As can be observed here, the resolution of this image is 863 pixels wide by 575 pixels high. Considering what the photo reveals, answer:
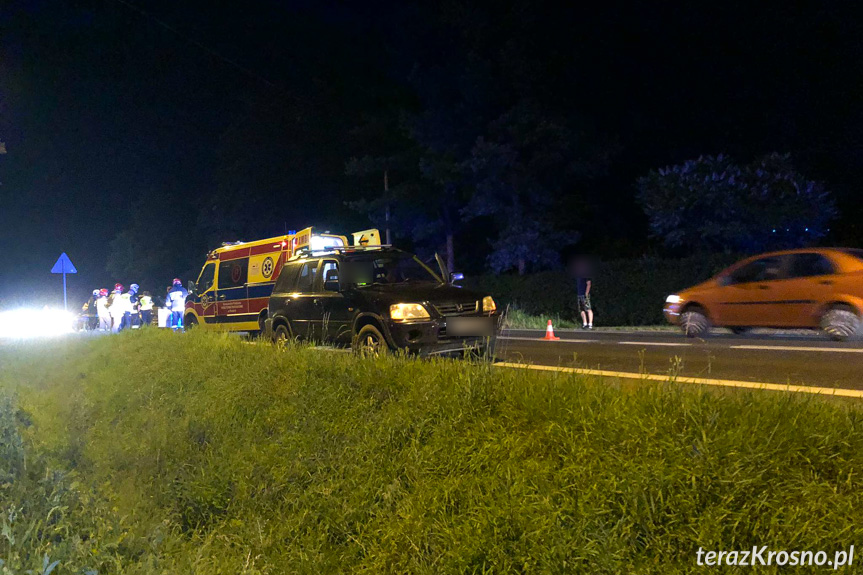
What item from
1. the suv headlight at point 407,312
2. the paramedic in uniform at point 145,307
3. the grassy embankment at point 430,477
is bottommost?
the grassy embankment at point 430,477

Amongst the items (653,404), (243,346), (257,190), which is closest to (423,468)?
(653,404)

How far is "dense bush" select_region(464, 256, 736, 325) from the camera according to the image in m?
16.7

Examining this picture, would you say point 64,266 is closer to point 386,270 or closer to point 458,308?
point 386,270

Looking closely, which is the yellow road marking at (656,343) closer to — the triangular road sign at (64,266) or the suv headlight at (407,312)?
the suv headlight at (407,312)

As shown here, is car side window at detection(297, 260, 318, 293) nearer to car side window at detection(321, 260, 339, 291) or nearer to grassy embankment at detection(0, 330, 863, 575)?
car side window at detection(321, 260, 339, 291)

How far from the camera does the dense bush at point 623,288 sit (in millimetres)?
16703

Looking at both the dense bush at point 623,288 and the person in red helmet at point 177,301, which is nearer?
the dense bush at point 623,288

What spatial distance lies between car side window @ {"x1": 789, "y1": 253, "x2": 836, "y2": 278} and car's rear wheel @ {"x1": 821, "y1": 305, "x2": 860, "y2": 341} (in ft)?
2.10

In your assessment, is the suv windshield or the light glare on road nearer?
the suv windshield

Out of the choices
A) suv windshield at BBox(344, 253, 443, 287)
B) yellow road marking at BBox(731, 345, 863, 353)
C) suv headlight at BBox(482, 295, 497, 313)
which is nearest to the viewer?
suv headlight at BBox(482, 295, 497, 313)

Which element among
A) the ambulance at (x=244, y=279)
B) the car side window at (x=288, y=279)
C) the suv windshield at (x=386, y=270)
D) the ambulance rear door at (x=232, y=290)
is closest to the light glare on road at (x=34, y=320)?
the ambulance at (x=244, y=279)

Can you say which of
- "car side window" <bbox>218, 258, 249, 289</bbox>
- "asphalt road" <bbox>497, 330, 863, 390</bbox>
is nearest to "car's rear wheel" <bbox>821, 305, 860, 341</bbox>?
"asphalt road" <bbox>497, 330, 863, 390</bbox>

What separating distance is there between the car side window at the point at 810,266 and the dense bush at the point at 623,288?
499 centimetres

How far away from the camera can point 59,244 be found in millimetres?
76188
